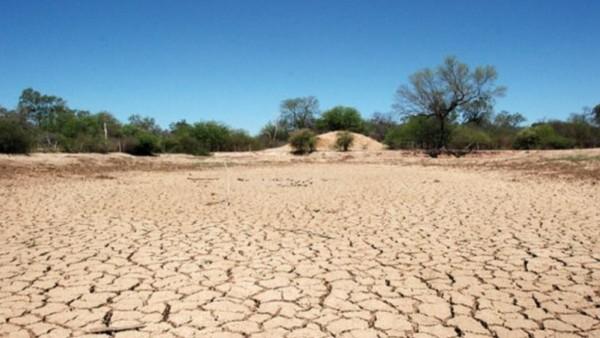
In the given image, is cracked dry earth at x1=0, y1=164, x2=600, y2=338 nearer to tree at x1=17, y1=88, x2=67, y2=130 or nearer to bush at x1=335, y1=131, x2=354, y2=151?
bush at x1=335, y1=131, x2=354, y2=151

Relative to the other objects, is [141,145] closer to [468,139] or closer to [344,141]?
[344,141]

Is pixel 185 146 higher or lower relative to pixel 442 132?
lower

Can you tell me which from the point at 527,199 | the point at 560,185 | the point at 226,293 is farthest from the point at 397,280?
the point at 560,185

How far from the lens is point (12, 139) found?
22062mm

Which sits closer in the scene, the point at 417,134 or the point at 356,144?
the point at 417,134

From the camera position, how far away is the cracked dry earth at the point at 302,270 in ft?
10.2

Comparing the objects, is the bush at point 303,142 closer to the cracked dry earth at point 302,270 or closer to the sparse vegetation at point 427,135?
the sparse vegetation at point 427,135

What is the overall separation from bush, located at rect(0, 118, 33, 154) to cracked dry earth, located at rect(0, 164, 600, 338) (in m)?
16.5

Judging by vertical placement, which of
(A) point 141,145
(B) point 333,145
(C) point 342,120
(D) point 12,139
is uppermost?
(C) point 342,120

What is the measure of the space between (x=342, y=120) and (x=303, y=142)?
24.5 meters

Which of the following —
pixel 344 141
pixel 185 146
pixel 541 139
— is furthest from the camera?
pixel 344 141

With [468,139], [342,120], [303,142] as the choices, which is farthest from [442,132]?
[342,120]

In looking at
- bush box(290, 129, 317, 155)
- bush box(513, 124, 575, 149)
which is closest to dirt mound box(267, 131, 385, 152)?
bush box(290, 129, 317, 155)

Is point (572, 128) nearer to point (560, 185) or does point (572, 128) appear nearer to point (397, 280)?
point (560, 185)
